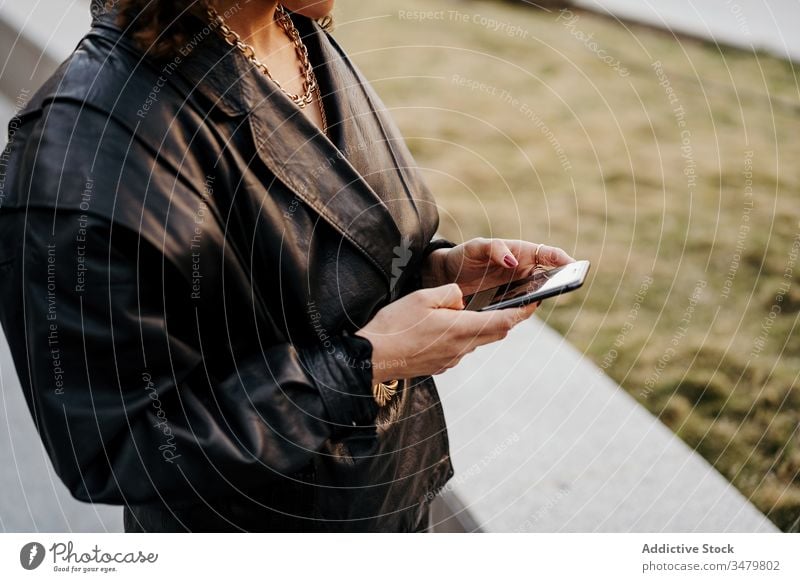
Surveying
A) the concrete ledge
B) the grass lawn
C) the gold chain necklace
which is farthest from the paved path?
the gold chain necklace

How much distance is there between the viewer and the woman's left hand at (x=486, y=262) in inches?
25.9

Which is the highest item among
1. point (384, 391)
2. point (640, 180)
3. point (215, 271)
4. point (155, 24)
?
point (155, 24)

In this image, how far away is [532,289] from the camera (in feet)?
2.04

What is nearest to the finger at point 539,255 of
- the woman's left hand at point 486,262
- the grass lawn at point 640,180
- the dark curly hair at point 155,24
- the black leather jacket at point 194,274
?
the woman's left hand at point 486,262

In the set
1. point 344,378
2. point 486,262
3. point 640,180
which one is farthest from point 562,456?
point 640,180

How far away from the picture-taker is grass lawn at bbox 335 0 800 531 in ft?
4.09

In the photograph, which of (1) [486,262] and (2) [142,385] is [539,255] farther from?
(2) [142,385]

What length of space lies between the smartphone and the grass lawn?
0.57 m

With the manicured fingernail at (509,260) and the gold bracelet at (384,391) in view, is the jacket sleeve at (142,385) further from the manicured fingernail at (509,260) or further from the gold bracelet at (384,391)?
the manicured fingernail at (509,260)

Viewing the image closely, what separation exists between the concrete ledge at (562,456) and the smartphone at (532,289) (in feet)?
0.97

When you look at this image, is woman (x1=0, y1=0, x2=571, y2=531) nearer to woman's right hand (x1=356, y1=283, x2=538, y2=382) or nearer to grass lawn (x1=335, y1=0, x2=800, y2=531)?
woman's right hand (x1=356, y1=283, x2=538, y2=382)

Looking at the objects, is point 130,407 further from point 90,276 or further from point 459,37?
point 459,37

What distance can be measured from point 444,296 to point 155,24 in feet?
0.85

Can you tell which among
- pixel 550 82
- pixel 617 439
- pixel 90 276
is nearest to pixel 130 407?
pixel 90 276
